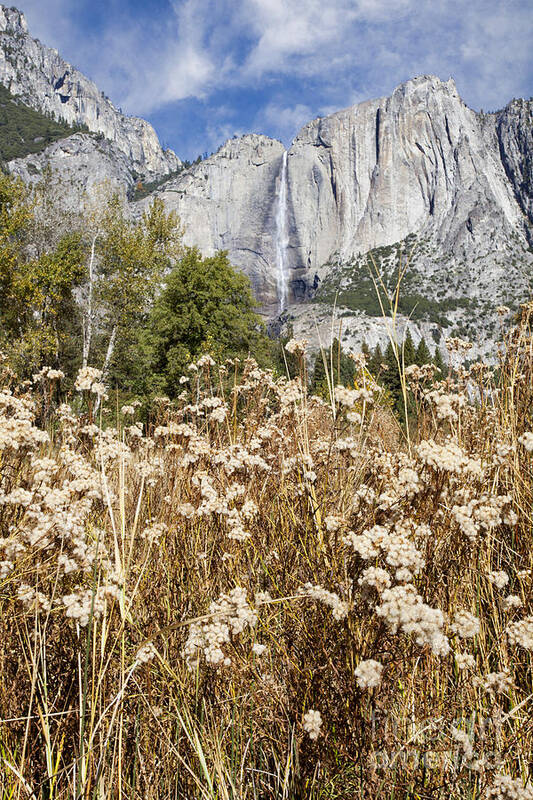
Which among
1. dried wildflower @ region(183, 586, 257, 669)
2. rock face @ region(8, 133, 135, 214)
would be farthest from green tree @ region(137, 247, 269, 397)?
rock face @ region(8, 133, 135, 214)

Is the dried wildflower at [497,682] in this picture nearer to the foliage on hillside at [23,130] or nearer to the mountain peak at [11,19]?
the foliage on hillside at [23,130]

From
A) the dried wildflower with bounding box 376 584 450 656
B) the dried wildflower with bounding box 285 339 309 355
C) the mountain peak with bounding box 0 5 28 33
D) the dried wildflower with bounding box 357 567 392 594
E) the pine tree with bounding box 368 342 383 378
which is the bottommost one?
the dried wildflower with bounding box 376 584 450 656

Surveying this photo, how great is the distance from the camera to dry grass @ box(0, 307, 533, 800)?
1.13m

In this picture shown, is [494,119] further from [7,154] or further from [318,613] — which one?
[318,613]

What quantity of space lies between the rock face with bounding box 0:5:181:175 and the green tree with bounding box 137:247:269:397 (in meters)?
173

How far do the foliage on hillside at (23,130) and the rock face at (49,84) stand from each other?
17613 millimetres

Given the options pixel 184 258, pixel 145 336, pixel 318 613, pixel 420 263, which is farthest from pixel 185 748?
pixel 420 263

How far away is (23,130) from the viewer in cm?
12631

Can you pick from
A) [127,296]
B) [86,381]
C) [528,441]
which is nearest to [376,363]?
[528,441]

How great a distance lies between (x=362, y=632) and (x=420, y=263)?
133260 mm

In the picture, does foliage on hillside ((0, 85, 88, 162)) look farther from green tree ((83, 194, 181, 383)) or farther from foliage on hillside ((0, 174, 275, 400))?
green tree ((83, 194, 181, 383))

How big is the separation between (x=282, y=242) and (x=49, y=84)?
132 m

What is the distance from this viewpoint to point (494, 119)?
149m

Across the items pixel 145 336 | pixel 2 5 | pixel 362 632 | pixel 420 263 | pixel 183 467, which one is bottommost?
pixel 362 632
